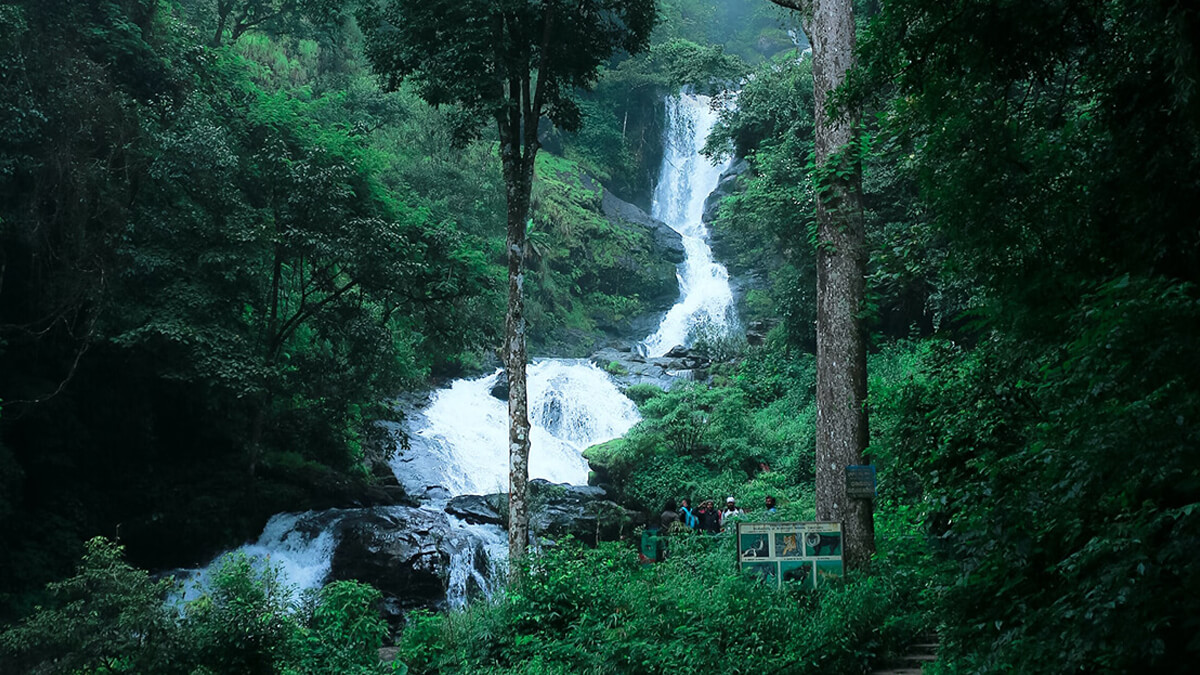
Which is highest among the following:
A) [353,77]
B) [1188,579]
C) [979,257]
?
[353,77]

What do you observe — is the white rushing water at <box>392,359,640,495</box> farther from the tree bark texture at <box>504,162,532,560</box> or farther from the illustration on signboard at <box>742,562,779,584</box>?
the illustration on signboard at <box>742,562,779,584</box>

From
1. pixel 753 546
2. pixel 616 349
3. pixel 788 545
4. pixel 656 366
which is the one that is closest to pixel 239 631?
pixel 753 546

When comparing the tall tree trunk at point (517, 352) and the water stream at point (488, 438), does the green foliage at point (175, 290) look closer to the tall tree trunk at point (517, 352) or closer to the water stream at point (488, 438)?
the water stream at point (488, 438)

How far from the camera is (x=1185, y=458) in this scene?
331 centimetres

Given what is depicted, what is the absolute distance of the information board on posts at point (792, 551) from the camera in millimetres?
7949

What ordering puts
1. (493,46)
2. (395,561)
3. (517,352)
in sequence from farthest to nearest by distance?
(395,561)
(493,46)
(517,352)

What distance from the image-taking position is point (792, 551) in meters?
8.13

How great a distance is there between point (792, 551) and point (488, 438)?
61.1 ft

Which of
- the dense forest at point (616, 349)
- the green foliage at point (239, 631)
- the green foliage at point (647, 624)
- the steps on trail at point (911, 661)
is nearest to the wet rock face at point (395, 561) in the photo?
the dense forest at point (616, 349)

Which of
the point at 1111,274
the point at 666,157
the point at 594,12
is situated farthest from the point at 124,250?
the point at 666,157

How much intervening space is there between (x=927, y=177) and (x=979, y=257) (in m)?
0.63

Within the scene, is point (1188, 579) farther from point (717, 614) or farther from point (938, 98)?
point (717, 614)

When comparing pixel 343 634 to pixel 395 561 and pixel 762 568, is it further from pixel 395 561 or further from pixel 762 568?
pixel 395 561

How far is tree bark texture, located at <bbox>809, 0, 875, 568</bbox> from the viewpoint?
9.25 metres
